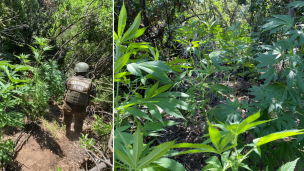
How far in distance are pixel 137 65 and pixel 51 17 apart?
572mm

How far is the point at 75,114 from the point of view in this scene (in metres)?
0.82

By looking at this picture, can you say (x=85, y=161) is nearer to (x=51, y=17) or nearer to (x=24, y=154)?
(x=24, y=154)

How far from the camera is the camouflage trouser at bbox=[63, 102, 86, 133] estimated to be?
2.60ft

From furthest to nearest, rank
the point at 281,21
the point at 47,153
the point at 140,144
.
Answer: the point at 281,21 < the point at 47,153 < the point at 140,144

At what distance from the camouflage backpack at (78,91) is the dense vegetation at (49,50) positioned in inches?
A: 1.2

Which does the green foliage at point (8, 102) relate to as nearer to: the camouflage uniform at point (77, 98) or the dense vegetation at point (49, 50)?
the dense vegetation at point (49, 50)

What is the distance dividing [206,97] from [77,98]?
0.69 metres

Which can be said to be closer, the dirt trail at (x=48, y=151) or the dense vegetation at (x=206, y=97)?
the dense vegetation at (x=206, y=97)

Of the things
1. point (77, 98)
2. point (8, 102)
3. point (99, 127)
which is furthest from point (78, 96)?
point (8, 102)

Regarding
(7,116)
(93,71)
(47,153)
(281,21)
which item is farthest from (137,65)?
(281,21)

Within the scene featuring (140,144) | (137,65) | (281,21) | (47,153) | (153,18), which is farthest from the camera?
(153,18)

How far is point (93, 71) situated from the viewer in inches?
30.0

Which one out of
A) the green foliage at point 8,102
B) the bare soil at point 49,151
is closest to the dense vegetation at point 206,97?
the bare soil at point 49,151

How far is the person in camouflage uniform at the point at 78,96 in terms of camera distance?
787 mm
